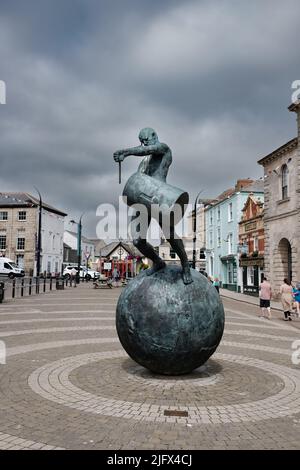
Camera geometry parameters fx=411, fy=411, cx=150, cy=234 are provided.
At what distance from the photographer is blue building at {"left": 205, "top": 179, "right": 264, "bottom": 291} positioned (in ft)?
129

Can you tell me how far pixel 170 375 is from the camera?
6.62m

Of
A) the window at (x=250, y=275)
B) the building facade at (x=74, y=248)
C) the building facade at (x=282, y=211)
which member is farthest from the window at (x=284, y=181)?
the building facade at (x=74, y=248)

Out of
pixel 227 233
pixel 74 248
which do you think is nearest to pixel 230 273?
pixel 227 233

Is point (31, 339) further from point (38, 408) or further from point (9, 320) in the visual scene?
point (38, 408)

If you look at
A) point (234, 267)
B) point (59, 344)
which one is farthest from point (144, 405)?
point (234, 267)

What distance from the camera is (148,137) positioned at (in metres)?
6.76

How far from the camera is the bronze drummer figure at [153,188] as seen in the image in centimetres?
609

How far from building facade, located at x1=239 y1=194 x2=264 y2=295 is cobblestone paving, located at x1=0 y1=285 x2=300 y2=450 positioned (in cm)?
2314

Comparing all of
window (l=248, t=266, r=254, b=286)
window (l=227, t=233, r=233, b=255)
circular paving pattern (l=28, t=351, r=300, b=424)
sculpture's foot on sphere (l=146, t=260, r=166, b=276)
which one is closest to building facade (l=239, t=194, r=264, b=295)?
window (l=248, t=266, r=254, b=286)

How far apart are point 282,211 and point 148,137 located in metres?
21.1

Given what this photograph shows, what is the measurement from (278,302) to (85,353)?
19.4m

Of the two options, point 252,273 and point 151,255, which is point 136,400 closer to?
point 151,255

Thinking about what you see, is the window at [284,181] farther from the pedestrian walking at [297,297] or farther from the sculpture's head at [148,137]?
the sculpture's head at [148,137]

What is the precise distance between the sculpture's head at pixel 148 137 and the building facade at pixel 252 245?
26.2 metres
